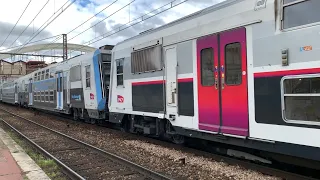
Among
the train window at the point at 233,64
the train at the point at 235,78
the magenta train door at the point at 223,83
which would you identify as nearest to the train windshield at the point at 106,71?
the train at the point at 235,78

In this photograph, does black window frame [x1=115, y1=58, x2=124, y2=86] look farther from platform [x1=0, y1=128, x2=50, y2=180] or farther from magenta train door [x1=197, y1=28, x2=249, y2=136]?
magenta train door [x1=197, y1=28, x2=249, y2=136]

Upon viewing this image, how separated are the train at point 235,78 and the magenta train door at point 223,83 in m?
0.02

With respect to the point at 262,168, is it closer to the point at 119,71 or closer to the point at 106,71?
the point at 119,71

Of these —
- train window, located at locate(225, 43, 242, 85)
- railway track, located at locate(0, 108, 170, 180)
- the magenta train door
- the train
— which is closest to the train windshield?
the train

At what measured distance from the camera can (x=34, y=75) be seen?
28.6 metres

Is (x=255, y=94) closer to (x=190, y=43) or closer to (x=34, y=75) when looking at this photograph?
(x=190, y=43)

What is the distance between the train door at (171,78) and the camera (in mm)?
8580

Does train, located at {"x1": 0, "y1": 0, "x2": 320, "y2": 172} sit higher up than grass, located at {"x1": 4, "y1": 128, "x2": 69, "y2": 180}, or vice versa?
train, located at {"x1": 0, "y1": 0, "x2": 320, "y2": 172}

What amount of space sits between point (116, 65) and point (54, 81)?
1058 cm

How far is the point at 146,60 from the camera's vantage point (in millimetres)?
9953

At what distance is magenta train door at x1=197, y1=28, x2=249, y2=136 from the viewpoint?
21.0ft

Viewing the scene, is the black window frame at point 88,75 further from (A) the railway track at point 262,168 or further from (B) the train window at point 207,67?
(B) the train window at point 207,67

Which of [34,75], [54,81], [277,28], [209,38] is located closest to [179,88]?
[209,38]

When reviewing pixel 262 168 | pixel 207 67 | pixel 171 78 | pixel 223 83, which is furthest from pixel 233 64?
pixel 171 78
